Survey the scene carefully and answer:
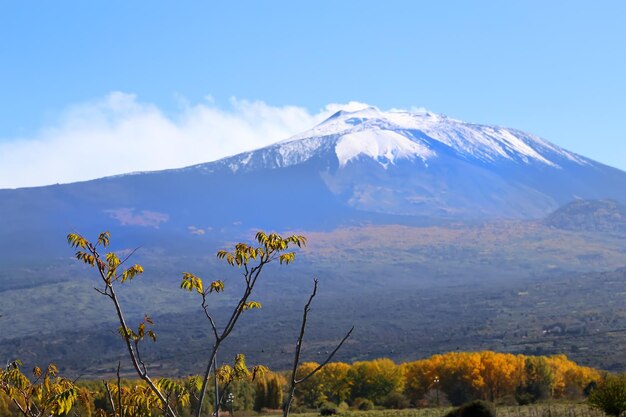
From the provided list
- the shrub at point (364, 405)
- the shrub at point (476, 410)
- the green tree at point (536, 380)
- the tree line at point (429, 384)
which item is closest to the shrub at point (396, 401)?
the tree line at point (429, 384)

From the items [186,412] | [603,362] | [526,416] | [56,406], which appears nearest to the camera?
[56,406]

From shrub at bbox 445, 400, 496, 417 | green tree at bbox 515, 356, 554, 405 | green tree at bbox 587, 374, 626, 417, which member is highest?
green tree at bbox 587, 374, 626, 417

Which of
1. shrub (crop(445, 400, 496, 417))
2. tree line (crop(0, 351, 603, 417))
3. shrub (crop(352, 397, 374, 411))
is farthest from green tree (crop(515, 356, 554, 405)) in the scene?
shrub (crop(445, 400, 496, 417))

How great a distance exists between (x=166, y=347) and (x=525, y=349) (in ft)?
302

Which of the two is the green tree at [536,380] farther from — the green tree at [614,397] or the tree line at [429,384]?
the green tree at [614,397]

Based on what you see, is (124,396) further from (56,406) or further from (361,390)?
(361,390)

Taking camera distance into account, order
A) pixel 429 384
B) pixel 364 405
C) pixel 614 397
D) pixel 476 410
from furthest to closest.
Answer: pixel 429 384 < pixel 364 405 < pixel 476 410 < pixel 614 397

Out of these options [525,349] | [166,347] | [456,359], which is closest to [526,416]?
[456,359]

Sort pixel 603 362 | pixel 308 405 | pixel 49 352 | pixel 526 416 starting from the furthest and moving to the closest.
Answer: pixel 49 352
pixel 603 362
pixel 308 405
pixel 526 416

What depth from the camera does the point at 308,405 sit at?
3147 inches

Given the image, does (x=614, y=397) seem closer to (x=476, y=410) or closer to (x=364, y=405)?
(x=476, y=410)

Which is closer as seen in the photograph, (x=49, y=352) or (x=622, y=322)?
(x=622, y=322)

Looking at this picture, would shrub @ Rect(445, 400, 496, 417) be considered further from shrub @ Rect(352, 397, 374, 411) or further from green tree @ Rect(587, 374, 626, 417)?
shrub @ Rect(352, 397, 374, 411)

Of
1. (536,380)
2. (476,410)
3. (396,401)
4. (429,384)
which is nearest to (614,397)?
(476,410)
